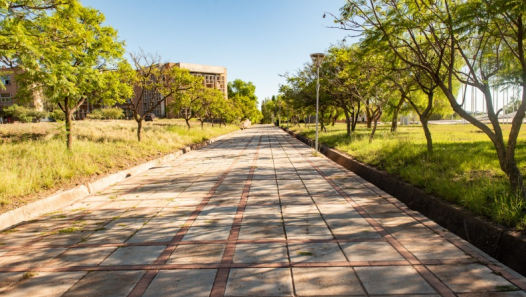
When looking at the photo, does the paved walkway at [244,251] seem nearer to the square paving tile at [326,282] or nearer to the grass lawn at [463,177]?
the square paving tile at [326,282]

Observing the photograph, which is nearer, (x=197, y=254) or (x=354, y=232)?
(x=197, y=254)

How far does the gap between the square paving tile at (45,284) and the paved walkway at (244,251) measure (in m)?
0.01

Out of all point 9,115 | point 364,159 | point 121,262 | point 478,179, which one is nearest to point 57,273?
point 121,262

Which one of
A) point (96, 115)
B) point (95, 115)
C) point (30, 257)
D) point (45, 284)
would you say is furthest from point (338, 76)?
point (96, 115)

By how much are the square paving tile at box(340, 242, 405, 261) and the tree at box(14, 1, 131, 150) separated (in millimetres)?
6414

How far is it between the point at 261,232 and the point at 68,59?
7.31 meters

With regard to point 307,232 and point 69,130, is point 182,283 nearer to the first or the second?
point 307,232

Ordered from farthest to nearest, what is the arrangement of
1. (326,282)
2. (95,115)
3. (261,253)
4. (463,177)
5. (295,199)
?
1. (95,115)
2. (295,199)
3. (463,177)
4. (261,253)
5. (326,282)

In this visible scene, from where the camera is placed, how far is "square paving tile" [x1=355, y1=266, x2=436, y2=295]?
10.00 ft

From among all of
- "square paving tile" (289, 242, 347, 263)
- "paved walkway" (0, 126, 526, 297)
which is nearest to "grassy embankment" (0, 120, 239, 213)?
"paved walkway" (0, 126, 526, 297)

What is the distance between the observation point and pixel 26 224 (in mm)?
5398

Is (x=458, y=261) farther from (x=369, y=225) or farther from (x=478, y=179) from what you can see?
(x=478, y=179)

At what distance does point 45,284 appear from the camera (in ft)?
10.8

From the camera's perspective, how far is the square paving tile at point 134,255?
3.78 metres
